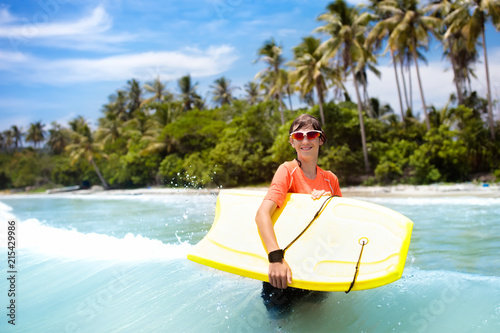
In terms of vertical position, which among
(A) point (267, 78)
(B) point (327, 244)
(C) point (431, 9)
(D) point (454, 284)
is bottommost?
(D) point (454, 284)

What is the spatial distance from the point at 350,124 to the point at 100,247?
708 inches

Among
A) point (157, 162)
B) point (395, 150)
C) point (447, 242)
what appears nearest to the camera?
point (447, 242)

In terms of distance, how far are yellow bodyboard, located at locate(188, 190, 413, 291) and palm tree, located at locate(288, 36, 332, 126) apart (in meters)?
18.8

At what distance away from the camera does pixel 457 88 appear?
2292 cm

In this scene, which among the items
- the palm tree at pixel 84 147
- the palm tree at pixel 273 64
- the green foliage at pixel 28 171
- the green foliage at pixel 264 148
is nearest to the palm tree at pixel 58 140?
the green foliage at pixel 28 171

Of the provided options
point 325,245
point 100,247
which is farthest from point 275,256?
point 100,247

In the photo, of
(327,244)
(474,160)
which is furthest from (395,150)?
(327,244)

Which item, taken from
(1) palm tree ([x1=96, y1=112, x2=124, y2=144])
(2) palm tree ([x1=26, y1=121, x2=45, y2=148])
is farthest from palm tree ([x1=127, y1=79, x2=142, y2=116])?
(2) palm tree ([x1=26, y1=121, x2=45, y2=148])

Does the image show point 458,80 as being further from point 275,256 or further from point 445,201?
point 275,256

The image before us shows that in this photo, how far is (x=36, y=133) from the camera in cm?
5591

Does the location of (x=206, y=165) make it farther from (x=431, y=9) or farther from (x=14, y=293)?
(x=14, y=293)

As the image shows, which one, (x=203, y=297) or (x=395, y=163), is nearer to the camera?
(x=203, y=297)

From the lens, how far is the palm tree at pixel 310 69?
2066 centimetres

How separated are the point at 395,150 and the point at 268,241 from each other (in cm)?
1915
